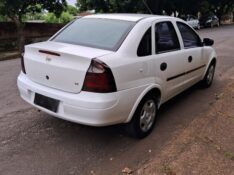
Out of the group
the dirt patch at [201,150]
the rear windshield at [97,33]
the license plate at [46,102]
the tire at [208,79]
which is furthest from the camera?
the tire at [208,79]

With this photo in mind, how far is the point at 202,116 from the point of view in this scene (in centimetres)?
526

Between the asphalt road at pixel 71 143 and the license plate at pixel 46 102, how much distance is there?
0.53 m

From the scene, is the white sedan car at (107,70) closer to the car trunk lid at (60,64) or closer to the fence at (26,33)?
the car trunk lid at (60,64)

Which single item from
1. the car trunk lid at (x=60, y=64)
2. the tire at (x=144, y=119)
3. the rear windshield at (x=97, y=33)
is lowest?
the tire at (x=144, y=119)

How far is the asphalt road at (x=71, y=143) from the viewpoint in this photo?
12.1 feet

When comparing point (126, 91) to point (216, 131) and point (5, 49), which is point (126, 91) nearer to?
point (216, 131)

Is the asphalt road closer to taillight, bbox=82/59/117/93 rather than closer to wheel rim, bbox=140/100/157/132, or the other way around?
wheel rim, bbox=140/100/157/132

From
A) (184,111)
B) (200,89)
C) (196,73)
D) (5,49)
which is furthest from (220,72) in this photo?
(5,49)

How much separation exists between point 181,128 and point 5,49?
14.6 meters

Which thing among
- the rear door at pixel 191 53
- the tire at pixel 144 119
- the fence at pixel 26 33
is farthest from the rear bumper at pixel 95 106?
the fence at pixel 26 33

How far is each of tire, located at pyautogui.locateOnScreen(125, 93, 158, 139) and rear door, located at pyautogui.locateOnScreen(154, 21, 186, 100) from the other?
0.38 m

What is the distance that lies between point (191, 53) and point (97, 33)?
1940 millimetres

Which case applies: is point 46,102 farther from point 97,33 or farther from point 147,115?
point 147,115

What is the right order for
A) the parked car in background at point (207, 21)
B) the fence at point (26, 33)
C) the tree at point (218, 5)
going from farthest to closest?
1. the tree at point (218, 5)
2. the parked car in background at point (207, 21)
3. the fence at point (26, 33)
